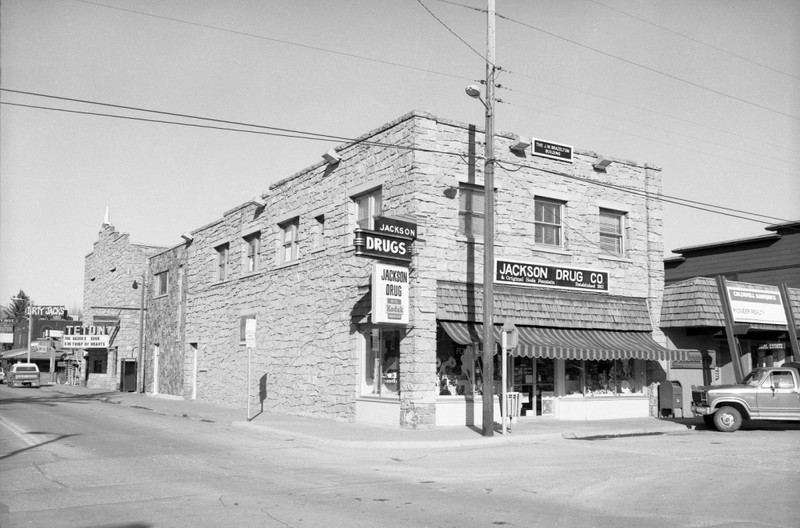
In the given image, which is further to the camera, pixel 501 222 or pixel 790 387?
pixel 501 222

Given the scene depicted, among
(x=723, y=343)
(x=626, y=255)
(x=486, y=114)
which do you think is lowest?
(x=723, y=343)

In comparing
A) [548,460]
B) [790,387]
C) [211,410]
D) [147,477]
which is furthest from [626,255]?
[147,477]

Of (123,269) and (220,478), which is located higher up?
(123,269)

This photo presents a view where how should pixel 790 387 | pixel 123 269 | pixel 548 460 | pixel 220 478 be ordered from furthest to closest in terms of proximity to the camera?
pixel 123 269, pixel 790 387, pixel 548 460, pixel 220 478

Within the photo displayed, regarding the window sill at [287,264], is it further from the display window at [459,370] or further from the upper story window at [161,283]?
the upper story window at [161,283]

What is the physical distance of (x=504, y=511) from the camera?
907 centimetres

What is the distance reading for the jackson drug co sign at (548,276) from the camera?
21.1 meters

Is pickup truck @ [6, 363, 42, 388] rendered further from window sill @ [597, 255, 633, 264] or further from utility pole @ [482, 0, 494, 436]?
utility pole @ [482, 0, 494, 436]

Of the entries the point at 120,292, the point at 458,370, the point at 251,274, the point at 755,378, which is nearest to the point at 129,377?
the point at 120,292

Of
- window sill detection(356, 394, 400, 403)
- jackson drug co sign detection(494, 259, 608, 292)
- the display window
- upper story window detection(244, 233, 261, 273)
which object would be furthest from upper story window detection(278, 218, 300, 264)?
jackson drug co sign detection(494, 259, 608, 292)

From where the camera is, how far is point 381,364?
20.7m

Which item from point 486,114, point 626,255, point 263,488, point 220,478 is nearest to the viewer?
point 263,488

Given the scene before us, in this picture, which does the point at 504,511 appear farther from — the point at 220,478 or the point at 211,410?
the point at 211,410

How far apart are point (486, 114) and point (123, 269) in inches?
1439
